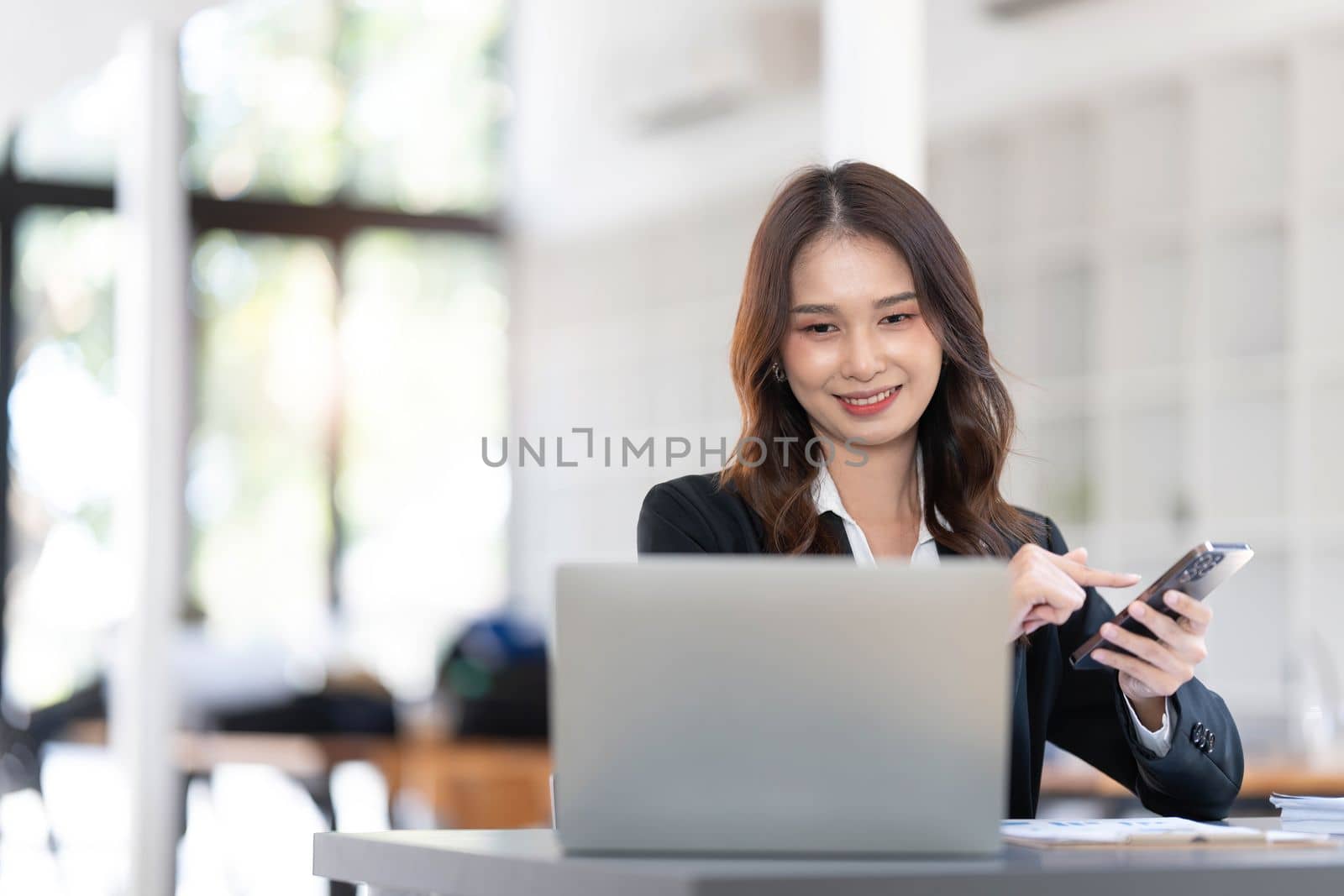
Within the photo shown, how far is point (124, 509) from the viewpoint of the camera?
4.05 metres

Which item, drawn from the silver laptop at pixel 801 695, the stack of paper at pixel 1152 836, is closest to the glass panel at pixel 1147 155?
the stack of paper at pixel 1152 836

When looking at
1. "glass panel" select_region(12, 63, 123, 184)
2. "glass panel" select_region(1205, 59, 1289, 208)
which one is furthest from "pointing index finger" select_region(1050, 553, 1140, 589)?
"glass panel" select_region(12, 63, 123, 184)

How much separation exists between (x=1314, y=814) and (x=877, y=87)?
1.73m

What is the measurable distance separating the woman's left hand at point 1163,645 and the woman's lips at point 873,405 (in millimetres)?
442

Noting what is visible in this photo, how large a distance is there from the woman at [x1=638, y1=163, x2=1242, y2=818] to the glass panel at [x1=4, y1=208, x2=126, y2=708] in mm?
7007

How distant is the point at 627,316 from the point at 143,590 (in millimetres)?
5098

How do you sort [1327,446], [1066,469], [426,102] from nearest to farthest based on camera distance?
[1327,446] < [1066,469] < [426,102]

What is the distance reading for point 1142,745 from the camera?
1718mm

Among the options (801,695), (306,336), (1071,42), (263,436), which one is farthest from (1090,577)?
(306,336)

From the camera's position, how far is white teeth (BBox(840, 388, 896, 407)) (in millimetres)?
1953

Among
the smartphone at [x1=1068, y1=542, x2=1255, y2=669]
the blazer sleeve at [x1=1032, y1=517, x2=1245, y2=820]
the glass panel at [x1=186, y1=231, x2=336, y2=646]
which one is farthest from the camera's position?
the glass panel at [x1=186, y1=231, x2=336, y2=646]

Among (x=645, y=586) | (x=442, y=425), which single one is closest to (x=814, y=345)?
(x=645, y=586)
